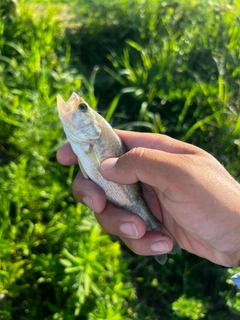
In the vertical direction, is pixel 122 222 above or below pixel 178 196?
below

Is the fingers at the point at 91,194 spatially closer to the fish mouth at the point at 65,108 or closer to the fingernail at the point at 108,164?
the fingernail at the point at 108,164

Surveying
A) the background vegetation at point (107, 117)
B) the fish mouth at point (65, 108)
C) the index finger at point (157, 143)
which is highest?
the fish mouth at point (65, 108)

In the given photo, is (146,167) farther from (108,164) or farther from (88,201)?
(88,201)

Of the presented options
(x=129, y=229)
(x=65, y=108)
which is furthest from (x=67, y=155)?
(x=129, y=229)

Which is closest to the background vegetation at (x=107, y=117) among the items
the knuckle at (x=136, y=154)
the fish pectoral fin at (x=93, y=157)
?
the fish pectoral fin at (x=93, y=157)

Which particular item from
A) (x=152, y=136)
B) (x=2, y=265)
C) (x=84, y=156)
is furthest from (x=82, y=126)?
(x=2, y=265)

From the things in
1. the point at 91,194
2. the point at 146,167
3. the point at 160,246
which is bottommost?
the point at 160,246

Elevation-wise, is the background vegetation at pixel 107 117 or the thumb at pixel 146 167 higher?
the thumb at pixel 146 167
